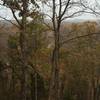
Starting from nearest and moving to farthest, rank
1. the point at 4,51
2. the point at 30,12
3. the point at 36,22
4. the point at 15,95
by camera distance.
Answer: the point at 30,12 → the point at 36,22 → the point at 4,51 → the point at 15,95

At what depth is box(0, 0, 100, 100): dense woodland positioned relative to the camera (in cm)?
1961

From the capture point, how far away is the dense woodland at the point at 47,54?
19.6m

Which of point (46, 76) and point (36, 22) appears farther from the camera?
point (46, 76)

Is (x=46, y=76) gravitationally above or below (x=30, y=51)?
below

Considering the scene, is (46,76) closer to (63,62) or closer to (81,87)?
(63,62)

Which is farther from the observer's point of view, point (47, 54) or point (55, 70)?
point (47, 54)

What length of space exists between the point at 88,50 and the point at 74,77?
16.1ft

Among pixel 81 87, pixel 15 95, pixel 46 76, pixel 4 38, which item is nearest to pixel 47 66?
pixel 46 76

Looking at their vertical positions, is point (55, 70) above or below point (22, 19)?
below

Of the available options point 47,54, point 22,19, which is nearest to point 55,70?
point 22,19

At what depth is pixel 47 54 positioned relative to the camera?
37.7 meters

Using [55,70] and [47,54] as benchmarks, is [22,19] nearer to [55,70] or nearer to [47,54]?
[55,70]

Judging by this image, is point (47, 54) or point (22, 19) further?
point (47, 54)

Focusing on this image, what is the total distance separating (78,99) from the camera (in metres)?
50.6
